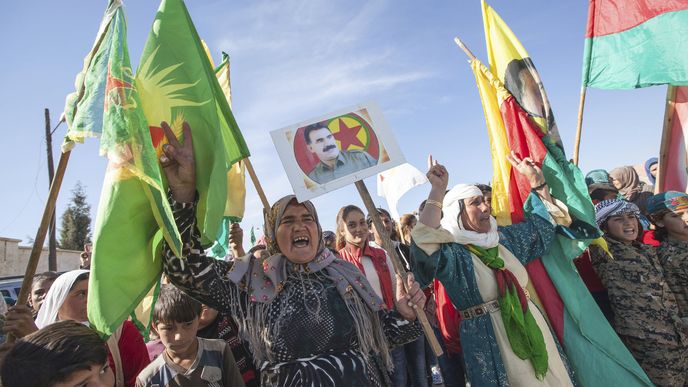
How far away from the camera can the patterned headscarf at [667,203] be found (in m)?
3.65

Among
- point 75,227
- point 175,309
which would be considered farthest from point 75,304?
point 75,227

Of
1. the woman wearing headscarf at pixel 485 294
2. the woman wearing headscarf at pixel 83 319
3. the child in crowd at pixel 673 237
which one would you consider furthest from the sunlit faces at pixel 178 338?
the child in crowd at pixel 673 237

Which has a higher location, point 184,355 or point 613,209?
point 613,209

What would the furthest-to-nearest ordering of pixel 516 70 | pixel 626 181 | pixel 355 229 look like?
1. pixel 626 181
2. pixel 355 229
3. pixel 516 70

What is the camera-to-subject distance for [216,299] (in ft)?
6.53

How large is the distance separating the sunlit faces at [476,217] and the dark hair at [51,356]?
2.19 m

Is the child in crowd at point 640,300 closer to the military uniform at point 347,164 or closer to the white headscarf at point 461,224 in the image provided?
the white headscarf at point 461,224

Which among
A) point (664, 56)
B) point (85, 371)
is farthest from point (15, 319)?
point (664, 56)

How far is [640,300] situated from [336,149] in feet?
8.20

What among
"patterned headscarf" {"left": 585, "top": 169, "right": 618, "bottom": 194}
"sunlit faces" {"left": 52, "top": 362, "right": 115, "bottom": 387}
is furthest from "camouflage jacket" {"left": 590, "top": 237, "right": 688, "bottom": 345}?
"sunlit faces" {"left": 52, "top": 362, "right": 115, "bottom": 387}

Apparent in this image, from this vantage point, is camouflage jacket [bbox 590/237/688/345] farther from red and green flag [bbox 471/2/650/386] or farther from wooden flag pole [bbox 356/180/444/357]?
wooden flag pole [bbox 356/180/444/357]

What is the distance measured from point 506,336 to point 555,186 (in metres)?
1.20

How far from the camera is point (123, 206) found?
1.85 m

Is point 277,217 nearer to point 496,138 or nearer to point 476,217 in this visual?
point 476,217
